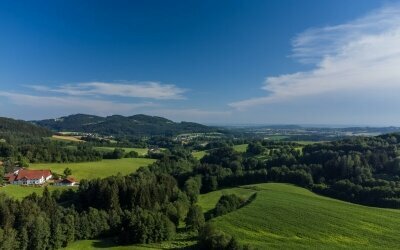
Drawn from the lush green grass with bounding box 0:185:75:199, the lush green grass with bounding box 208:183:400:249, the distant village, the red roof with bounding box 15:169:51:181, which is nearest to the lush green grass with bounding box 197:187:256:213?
the lush green grass with bounding box 208:183:400:249

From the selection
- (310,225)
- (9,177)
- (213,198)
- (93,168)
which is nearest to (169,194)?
(213,198)

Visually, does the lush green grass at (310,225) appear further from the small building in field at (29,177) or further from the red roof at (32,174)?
the red roof at (32,174)

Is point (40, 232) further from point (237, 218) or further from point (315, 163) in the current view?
point (315, 163)

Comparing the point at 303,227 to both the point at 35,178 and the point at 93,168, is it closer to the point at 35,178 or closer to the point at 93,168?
the point at 35,178

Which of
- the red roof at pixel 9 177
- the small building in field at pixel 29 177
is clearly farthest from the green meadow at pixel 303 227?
the red roof at pixel 9 177

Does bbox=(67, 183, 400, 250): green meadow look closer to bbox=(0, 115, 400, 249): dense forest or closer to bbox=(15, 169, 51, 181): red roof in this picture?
bbox=(0, 115, 400, 249): dense forest

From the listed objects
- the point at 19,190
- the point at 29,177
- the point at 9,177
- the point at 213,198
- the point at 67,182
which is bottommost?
the point at 213,198
